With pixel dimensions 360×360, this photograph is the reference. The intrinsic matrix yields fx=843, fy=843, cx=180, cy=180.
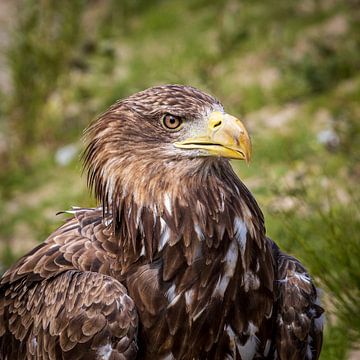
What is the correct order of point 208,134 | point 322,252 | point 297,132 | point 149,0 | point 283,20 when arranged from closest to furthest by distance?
point 208,134 → point 322,252 → point 297,132 → point 283,20 → point 149,0

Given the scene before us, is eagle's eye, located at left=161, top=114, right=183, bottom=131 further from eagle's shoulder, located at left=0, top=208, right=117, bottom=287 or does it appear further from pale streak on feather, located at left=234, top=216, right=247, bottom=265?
eagle's shoulder, located at left=0, top=208, right=117, bottom=287

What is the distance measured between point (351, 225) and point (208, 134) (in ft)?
5.71

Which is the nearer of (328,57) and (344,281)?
(344,281)

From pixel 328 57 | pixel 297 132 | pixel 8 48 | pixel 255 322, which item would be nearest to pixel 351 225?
pixel 255 322

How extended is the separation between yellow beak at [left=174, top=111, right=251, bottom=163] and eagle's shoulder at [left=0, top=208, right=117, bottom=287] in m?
0.60

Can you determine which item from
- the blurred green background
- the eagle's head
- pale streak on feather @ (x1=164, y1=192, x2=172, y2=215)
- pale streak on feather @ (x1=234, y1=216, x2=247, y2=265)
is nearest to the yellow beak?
the eagle's head

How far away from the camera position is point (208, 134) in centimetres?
330

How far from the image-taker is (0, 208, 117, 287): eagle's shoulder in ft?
11.6

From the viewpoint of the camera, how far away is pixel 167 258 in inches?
135

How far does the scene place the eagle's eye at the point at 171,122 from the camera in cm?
340

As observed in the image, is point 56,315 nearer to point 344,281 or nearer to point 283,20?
point 344,281

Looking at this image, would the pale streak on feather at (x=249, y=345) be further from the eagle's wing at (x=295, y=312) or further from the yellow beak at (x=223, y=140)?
the yellow beak at (x=223, y=140)

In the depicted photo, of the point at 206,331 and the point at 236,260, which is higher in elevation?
the point at 236,260

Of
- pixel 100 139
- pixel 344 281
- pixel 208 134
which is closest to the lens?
pixel 208 134
